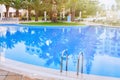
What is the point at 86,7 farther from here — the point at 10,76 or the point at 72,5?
the point at 10,76

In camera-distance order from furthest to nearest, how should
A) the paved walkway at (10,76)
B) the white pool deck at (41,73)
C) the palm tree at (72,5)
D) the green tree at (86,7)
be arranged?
the green tree at (86,7)
the palm tree at (72,5)
the white pool deck at (41,73)
the paved walkway at (10,76)

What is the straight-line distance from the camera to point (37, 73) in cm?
657

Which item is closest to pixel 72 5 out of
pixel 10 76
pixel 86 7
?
pixel 86 7

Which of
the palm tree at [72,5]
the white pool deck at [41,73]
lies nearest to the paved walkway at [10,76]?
the white pool deck at [41,73]

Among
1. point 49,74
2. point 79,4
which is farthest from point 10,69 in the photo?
point 79,4

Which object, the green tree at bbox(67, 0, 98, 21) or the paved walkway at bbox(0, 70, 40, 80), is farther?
the green tree at bbox(67, 0, 98, 21)

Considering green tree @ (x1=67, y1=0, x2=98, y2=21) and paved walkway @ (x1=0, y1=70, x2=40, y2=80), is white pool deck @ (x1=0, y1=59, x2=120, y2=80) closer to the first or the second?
paved walkway @ (x1=0, y1=70, x2=40, y2=80)

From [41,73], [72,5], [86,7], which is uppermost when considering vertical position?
[72,5]

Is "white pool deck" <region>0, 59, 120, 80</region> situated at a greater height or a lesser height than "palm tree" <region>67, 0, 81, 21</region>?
lesser

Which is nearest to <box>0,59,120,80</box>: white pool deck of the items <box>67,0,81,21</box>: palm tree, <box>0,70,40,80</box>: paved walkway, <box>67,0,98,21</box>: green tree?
<box>0,70,40,80</box>: paved walkway

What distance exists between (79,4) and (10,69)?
3060 centimetres

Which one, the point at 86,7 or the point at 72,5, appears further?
the point at 86,7

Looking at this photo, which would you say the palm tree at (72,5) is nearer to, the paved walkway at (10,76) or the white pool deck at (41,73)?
the white pool deck at (41,73)

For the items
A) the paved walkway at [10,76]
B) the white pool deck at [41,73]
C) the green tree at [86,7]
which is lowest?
the white pool deck at [41,73]
